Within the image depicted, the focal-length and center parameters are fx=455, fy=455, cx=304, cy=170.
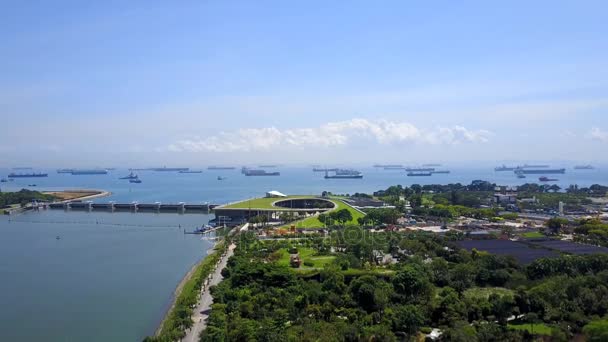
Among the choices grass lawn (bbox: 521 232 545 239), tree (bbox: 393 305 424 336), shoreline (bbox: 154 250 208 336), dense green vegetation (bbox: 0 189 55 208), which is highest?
dense green vegetation (bbox: 0 189 55 208)

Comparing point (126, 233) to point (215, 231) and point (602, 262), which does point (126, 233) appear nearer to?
point (215, 231)

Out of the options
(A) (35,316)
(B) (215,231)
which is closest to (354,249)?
(A) (35,316)

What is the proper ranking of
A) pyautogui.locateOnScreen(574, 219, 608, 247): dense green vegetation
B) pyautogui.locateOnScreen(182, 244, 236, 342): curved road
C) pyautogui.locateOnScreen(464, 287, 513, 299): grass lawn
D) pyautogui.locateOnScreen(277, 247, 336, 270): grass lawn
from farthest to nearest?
pyautogui.locateOnScreen(574, 219, 608, 247): dense green vegetation, pyautogui.locateOnScreen(277, 247, 336, 270): grass lawn, pyautogui.locateOnScreen(464, 287, 513, 299): grass lawn, pyautogui.locateOnScreen(182, 244, 236, 342): curved road

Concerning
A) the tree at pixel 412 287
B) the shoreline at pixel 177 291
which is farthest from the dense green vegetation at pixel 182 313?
the tree at pixel 412 287

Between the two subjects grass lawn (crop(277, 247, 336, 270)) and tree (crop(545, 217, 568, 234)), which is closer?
grass lawn (crop(277, 247, 336, 270))

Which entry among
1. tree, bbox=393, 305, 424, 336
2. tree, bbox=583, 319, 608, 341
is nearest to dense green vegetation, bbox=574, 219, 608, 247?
tree, bbox=583, 319, 608, 341

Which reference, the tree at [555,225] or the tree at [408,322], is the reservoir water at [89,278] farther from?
the tree at [555,225]

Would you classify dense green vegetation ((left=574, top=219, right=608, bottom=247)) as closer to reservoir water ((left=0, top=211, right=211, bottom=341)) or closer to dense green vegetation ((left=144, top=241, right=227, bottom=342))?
dense green vegetation ((left=144, top=241, right=227, bottom=342))

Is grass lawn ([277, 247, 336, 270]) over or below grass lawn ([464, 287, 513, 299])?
over

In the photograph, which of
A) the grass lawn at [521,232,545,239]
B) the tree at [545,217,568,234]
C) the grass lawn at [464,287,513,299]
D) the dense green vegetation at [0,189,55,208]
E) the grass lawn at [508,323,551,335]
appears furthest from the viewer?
the dense green vegetation at [0,189,55,208]
